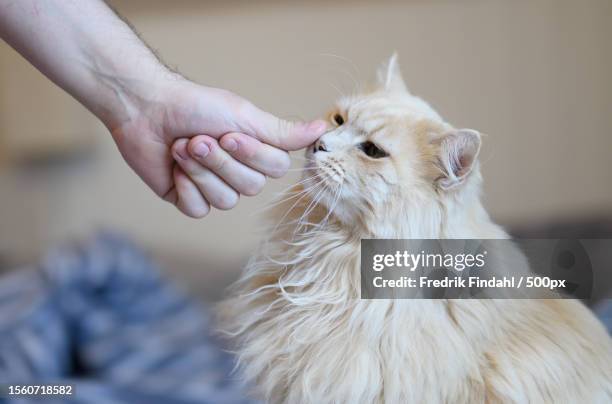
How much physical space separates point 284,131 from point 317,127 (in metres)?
0.05

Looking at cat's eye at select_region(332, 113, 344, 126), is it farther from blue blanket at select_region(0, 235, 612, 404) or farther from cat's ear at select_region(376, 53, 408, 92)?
blue blanket at select_region(0, 235, 612, 404)

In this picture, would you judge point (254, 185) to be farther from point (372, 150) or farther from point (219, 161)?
point (372, 150)

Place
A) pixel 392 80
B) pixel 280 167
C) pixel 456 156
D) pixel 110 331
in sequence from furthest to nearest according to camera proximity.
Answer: pixel 110 331
pixel 392 80
pixel 280 167
pixel 456 156

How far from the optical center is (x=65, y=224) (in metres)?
2.65

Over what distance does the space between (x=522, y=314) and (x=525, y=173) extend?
108cm

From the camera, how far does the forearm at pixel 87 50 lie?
87 cm

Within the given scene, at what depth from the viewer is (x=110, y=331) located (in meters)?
1.88

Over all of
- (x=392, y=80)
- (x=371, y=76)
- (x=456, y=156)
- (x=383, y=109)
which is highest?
(x=371, y=76)

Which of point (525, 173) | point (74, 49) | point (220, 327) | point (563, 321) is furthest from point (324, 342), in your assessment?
point (525, 173)

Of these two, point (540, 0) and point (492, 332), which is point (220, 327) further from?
point (540, 0)

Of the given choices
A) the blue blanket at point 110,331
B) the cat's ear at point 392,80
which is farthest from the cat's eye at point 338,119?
the blue blanket at point 110,331

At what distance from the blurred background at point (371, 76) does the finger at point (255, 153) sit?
1.99ft

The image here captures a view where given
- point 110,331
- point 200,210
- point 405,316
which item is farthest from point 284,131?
point 110,331

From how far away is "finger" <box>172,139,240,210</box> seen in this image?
3.01 feet
